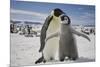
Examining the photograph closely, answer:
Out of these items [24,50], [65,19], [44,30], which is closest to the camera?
[24,50]

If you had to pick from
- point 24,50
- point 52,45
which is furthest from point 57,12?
point 24,50

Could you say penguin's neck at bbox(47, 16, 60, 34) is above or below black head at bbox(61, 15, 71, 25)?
below

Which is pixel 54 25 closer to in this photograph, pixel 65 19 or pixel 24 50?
pixel 65 19

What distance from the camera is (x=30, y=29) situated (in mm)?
2354

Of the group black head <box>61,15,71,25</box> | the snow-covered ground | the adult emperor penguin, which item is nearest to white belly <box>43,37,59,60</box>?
the adult emperor penguin

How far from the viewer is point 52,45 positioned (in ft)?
8.04

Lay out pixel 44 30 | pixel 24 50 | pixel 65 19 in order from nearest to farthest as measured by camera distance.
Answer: pixel 24 50 → pixel 44 30 → pixel 65 19

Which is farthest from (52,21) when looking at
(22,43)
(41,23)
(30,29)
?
(22,43)

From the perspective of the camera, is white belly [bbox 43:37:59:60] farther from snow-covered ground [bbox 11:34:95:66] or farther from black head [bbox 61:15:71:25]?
black head [bbox 61:15:71:25]

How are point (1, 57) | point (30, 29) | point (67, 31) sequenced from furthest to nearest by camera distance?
point (67, 31) < point (30, 29) < point (1, 57)

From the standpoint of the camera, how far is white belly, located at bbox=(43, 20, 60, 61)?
243cm

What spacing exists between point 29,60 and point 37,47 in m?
0.19

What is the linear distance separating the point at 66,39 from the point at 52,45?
0.21 meters

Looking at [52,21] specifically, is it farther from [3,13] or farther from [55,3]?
[3,13]
